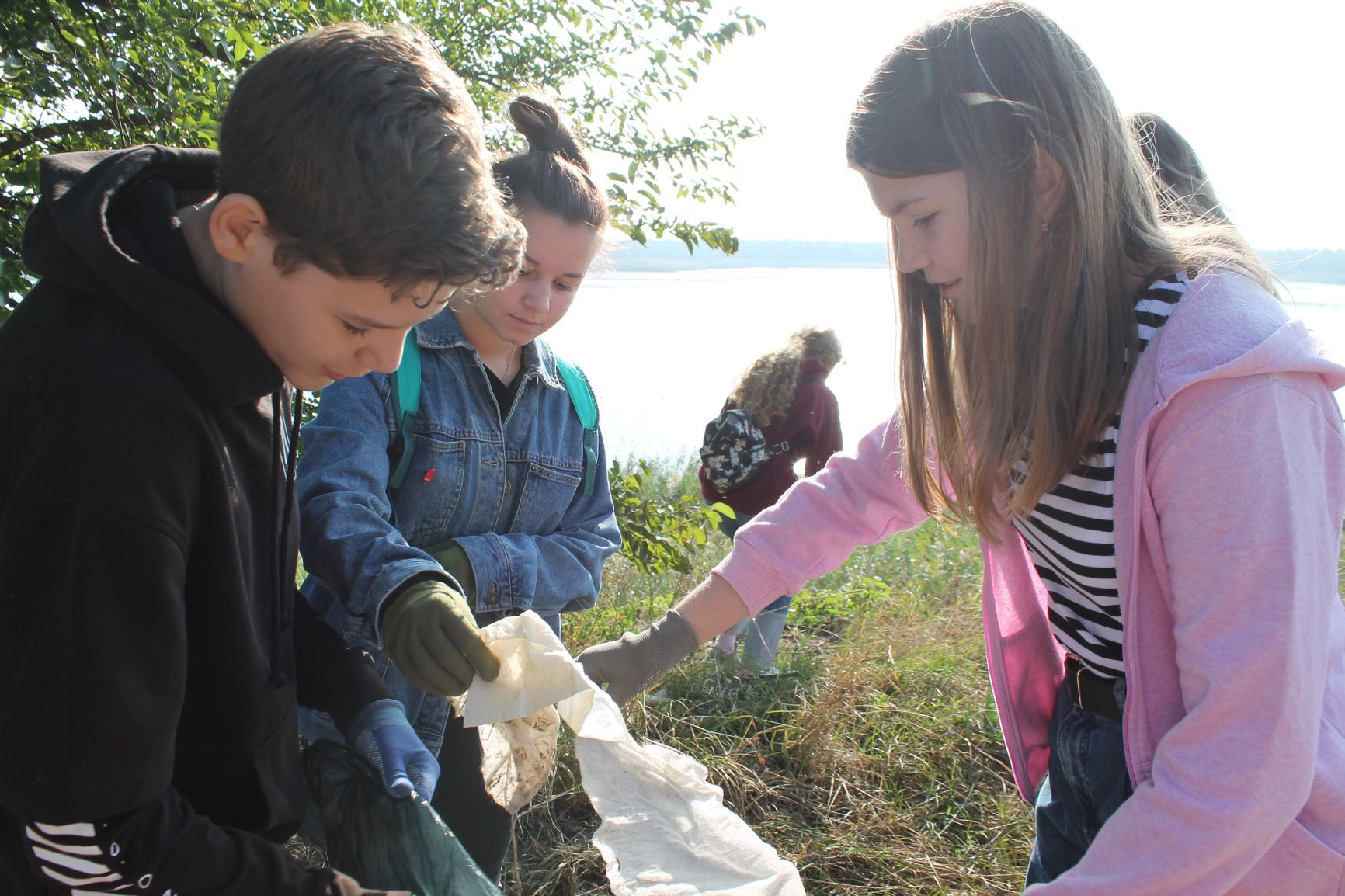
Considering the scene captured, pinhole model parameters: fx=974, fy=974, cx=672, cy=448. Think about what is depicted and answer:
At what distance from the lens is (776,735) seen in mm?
3148

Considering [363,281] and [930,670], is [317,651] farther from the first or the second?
[930,670]

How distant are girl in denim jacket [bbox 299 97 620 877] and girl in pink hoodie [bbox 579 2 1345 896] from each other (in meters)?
0.25

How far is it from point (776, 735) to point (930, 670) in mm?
677

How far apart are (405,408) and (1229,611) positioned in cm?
129

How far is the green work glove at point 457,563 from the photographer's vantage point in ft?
5.64

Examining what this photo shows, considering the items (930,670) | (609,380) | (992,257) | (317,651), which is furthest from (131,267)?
(609,380)

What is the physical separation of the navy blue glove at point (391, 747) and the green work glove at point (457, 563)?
0.92 ft

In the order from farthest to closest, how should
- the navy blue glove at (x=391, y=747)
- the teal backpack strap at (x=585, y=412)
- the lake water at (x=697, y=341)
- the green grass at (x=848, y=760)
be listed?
the lake water at (x=697, y=341) < the green grass at (x=848, y=760) < the teal backpack strap at (x=585, y=412) < the navy blue glove at (x=391, y=747)

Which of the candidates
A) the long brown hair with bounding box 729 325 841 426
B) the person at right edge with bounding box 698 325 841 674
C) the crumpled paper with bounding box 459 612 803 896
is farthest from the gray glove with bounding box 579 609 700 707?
the long brown hair with bounding box 729 325 841 426

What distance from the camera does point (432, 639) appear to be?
4.84ft

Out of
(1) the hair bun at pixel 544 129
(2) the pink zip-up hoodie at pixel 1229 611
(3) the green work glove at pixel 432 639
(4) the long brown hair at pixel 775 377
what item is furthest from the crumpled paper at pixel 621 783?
(4) the long brown hair at pixel 775 377

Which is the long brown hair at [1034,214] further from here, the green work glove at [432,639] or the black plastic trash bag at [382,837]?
the black plastic trash bag at [382,837]

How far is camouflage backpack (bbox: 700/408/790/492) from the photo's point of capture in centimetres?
465

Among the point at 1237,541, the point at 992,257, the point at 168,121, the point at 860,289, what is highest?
the point at 168,121
